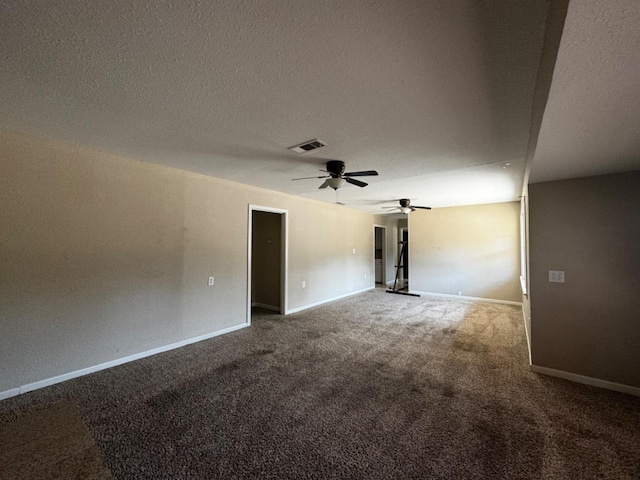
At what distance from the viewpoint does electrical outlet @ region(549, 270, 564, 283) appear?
2.82 m

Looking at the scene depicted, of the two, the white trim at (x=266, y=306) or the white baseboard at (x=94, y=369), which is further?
the white trim at (x=266, y=306)

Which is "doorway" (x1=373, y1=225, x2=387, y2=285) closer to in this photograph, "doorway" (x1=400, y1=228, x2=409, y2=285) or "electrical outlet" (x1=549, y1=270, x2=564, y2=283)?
"doorway" (x1=400, y1=228, x2=409, y2=285)


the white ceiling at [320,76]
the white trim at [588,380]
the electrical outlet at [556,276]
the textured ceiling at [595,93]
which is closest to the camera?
the textured ceiling at [595,93]

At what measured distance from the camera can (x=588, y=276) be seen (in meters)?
2.68

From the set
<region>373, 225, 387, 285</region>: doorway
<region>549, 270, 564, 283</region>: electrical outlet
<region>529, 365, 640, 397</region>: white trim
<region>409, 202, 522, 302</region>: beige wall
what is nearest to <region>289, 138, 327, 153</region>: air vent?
<region>549, 270, 564, 283</region>: electrical outlet

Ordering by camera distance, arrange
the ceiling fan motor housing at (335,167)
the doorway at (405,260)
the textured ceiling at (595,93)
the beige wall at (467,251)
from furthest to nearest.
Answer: the doorway at (405,260)
the beige wall at (467,251)
the ceiling fan motor housing at (335,167)
the textured ceiling at (595,93)

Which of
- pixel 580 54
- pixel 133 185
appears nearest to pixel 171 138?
pixel 133 185

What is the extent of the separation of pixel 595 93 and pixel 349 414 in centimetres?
255

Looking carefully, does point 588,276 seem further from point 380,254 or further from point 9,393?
point 380,254

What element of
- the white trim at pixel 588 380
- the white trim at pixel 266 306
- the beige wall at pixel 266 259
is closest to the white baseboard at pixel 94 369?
the white trim at pixel 266 306

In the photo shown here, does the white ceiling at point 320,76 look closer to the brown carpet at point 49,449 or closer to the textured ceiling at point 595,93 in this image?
the textured ceiling at point 595,93

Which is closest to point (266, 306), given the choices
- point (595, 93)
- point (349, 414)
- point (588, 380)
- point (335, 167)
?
point (335, 167)

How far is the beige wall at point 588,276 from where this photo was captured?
2.51 m

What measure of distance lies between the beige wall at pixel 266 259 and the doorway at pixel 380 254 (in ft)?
14.6
